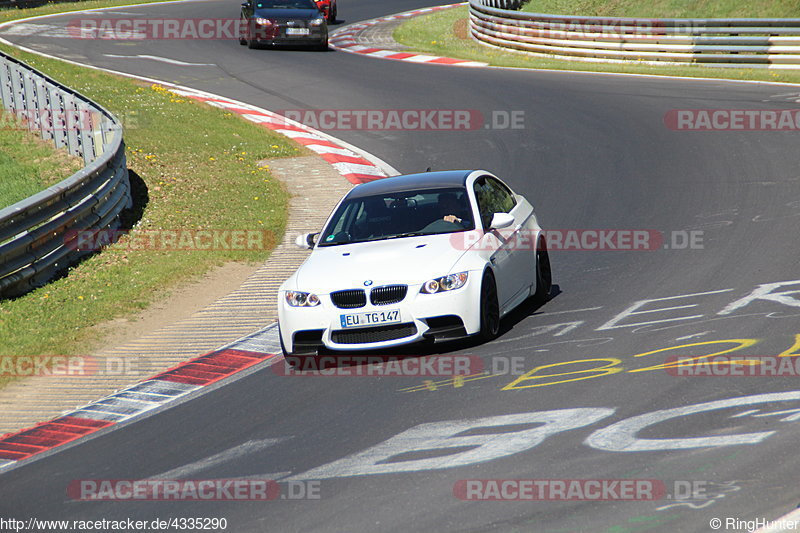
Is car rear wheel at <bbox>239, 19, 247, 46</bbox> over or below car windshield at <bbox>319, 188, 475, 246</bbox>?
below

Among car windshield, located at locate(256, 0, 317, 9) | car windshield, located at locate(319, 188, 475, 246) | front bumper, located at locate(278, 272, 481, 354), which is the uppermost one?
car windshield, located at locate(256, 0, 317, 9)

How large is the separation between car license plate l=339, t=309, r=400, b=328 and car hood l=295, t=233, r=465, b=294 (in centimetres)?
Result: 25

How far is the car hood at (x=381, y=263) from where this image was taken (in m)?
9.20

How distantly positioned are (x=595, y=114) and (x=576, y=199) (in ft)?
19.6

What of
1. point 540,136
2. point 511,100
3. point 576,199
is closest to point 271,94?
point 511,100

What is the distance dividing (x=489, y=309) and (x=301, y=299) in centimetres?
165

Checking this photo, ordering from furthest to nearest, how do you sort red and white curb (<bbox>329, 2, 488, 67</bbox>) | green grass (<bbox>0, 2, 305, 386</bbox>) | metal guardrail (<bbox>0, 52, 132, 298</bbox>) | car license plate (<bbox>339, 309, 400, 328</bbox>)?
1. red and white curb (<bbox>329, 2, 488, 67</bbox>)
2. metal guardrail (<bbox>0, 52, 132, 298</bbox>)
3. green grass (<bbox>0, 2, 305, 386</bbox>)
4. car license plate (<bbox>339, 309, 400, 328</bbox>)

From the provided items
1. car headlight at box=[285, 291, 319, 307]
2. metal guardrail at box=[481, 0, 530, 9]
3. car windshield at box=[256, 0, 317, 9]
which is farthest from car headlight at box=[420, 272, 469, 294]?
metal guardrail at box=[481, 0, 530, 9]

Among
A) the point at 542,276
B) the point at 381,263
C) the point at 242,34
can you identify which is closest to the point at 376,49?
the point at 242,34

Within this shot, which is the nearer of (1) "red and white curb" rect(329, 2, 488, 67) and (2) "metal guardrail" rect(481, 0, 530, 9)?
(1) "red and white curb" rect(329, 2, 488, 67)

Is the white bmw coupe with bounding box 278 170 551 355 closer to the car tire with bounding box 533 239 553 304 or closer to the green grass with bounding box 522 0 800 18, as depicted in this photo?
the car tire with bounding box 533 239 553 304

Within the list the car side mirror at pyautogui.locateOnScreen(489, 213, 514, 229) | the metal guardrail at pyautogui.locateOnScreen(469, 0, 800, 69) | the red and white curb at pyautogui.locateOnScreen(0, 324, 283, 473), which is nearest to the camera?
the red and white curb at pyautogui.locateOnScreen(0, 324, 283, 473)

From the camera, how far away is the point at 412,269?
30.3 feet

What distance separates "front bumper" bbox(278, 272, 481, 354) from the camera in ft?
29.7
